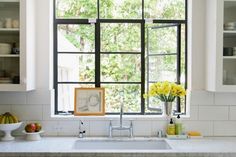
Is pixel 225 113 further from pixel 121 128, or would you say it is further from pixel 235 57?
pixel 121 128

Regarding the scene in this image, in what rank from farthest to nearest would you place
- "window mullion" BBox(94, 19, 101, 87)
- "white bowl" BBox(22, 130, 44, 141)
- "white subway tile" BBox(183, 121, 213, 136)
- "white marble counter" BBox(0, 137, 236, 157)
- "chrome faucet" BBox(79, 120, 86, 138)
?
"window mullion" BBox(94, 19, 101, 87)
"white subway tile" BBox(183, 121, 213, 136)
"chrome faucet" BBox(79, 120, 86, 138)
"white bowl" BBox(22, 130, 44, 141)
"white marble counter" BBox(0, 137, 236, 157)

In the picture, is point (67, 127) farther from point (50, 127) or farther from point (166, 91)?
point (166, 91)

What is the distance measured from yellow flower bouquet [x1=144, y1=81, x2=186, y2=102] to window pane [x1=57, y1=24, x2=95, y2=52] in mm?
774

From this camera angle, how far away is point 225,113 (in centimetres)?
300

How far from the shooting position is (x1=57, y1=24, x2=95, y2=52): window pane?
318 centimetres

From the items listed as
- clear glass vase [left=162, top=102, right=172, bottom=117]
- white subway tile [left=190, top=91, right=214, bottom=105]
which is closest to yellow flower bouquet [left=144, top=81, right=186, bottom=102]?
clear glass vase [left=162, top=102, right=172, bottom=117]

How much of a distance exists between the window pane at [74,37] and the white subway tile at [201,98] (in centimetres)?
114

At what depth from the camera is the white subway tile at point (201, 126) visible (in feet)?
9.79

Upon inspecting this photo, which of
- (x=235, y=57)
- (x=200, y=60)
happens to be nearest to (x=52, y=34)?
(x=200, y=60)

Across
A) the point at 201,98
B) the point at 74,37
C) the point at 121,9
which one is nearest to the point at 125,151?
the point at 201,98

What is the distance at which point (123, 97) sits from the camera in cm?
321

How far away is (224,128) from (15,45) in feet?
7.03

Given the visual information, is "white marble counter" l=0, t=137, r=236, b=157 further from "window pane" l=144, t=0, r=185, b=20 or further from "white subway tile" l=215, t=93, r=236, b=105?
"window pane" l=144, t=0, r=185, b=20

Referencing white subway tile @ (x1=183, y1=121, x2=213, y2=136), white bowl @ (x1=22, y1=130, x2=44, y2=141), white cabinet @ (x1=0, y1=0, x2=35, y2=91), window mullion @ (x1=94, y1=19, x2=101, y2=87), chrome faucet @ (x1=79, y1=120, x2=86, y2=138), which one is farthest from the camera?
window mullion @ (x1=94, y1=19, x2=101, y2=87)
